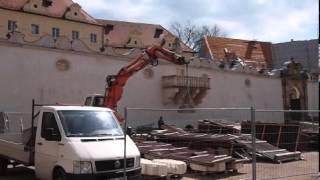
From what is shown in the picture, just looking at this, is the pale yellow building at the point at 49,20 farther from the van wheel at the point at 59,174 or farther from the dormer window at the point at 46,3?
the van wheel at the point at 59,174

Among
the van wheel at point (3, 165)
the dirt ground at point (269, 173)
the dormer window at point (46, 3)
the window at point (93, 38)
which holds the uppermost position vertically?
the dormer window at point (46, 3)

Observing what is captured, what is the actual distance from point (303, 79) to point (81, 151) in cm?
4394

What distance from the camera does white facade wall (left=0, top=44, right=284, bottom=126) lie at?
30328 mm

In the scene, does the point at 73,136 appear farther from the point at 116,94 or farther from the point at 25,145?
the point at 116,94

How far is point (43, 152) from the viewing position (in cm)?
1219

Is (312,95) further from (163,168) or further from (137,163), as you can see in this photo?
(137,163)

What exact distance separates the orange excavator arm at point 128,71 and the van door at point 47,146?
12.0 metres

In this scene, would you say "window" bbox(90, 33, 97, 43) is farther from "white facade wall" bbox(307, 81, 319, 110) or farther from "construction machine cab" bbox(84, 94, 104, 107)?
"construction machine cab" bbox(84, 94, 104, 107)

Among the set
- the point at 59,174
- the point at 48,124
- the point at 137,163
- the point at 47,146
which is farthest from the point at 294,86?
the point at 59,174

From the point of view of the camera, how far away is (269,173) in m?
15.9

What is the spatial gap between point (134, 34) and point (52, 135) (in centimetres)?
5544

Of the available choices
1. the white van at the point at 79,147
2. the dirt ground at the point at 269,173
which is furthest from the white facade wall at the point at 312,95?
the white van at the point at 79,147

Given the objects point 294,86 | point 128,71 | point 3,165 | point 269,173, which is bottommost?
point 269,173

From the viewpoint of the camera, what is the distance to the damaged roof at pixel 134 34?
65.2 metres
